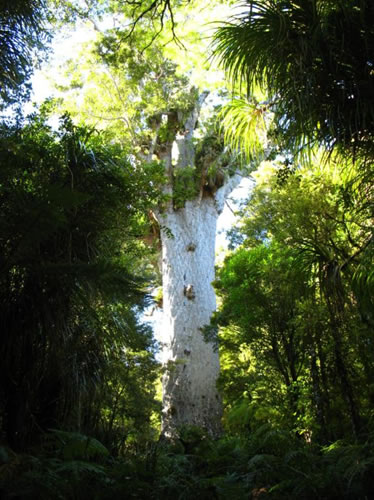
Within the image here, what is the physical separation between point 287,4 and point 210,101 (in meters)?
9.58

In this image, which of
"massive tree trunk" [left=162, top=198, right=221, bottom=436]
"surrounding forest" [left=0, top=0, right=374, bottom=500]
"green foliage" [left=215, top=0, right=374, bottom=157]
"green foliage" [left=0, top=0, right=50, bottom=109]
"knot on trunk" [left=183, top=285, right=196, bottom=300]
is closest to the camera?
"surrounding forest" [left=0, top=0, right=374, bottom=500]

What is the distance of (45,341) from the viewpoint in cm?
378

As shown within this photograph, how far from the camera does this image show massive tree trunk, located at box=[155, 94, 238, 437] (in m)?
8.51

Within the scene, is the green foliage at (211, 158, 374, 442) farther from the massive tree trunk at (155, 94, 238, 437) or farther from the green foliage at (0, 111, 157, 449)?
the green foliage at (0, 111, 157, 449)

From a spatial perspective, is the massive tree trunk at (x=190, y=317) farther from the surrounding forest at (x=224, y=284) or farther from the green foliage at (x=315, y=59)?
the green foliage at (x=315, y=59)

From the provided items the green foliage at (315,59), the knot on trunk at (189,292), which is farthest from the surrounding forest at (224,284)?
the knot on trunk at (189,292)

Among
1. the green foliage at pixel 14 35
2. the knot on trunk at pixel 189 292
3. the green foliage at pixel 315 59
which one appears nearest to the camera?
the green foliage at pixel 315 59

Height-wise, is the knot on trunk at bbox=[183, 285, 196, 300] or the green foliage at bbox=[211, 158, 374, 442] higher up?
the knot on trunk at bbox=[183, 285, 196, 300]

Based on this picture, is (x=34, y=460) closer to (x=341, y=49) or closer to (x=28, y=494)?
(x=28, y=494)

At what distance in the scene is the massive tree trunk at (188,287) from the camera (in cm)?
851

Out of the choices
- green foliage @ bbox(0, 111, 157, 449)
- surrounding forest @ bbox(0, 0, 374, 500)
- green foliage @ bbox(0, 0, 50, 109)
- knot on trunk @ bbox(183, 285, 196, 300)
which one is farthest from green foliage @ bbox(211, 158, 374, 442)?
green foliage @ bbox(0, 0, 50, 109)

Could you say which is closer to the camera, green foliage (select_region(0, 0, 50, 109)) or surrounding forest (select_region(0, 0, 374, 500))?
surrounding forest (select_region(0, 0, 374, 500))

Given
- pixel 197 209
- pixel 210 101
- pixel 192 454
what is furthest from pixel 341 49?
pixel 210 101

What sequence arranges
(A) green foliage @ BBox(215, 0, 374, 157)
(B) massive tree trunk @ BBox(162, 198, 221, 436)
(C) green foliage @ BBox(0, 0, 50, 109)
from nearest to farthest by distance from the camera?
(A) green foliage @ BBox(215, 0, 374, 157), (C) green foliage @ BBox(0, 0, 50, 109), (B) massive tree trunk @ BBox(162, 198, 221, 436)
